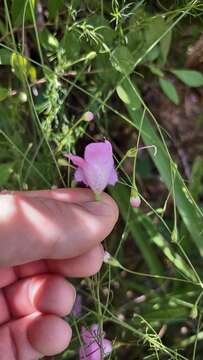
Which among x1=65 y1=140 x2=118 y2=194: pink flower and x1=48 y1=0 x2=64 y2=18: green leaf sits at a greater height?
x1=48 y1=0 x2=64 y2=18: green leaf

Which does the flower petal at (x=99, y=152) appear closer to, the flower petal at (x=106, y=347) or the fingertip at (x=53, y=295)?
the fingertip at (x=53, y=295)

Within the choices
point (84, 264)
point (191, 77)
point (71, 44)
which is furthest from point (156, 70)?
point (84, 264)

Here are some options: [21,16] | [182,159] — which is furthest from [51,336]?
[182,159]

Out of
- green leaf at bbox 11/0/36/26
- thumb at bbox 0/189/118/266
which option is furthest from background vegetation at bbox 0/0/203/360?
thumb at bbox 0/189/118/266

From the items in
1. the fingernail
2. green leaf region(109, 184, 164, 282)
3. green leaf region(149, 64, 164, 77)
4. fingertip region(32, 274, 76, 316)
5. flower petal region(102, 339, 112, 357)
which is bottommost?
green leaf region(109, 184, 164, 282)

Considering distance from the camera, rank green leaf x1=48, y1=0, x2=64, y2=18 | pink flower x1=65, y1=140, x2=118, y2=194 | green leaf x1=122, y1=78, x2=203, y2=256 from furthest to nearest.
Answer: green leaf x1=122, y1=78, x2=203, y2=256
green leaf x1=48, y1=0, x2=64, y2=18
pink flower x1=65, y1=140, x2=118, y2=194

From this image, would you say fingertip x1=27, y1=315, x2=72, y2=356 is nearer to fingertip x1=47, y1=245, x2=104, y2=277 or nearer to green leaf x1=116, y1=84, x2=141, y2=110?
fingertip x1=47, y1=245, x2=104, y2=277

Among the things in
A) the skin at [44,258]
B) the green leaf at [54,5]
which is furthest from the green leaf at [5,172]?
the green leaf at [54,5]

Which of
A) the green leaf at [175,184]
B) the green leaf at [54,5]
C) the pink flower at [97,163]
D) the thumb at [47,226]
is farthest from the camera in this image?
the green leaf at [175,184]
